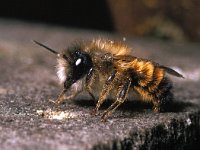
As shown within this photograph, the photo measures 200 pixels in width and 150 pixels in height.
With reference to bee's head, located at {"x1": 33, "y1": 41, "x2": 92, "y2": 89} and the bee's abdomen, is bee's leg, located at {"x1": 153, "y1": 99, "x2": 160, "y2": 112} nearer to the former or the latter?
the bee's abdomen

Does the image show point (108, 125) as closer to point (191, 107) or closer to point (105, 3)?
point (191, 107)

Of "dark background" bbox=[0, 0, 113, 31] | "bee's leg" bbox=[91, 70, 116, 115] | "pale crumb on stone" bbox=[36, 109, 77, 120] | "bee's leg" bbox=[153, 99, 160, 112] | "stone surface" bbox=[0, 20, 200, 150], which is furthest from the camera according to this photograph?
"dark background" bbox=[0, 0, 113, 31]

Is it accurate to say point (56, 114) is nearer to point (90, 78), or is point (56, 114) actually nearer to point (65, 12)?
point (90, 78)

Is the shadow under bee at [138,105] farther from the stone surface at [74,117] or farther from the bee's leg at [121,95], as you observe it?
the bee's leg at [121,95]

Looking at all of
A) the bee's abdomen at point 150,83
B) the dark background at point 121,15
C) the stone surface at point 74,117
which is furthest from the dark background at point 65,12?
the bee's abdomen at point 150,83

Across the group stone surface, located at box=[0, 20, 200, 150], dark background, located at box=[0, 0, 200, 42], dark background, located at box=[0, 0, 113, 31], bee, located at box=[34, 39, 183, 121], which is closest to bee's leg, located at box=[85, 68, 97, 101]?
bee, located at box=[34, 39, 183, 121]

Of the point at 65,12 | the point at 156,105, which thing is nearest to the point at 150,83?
the point at 156,105
